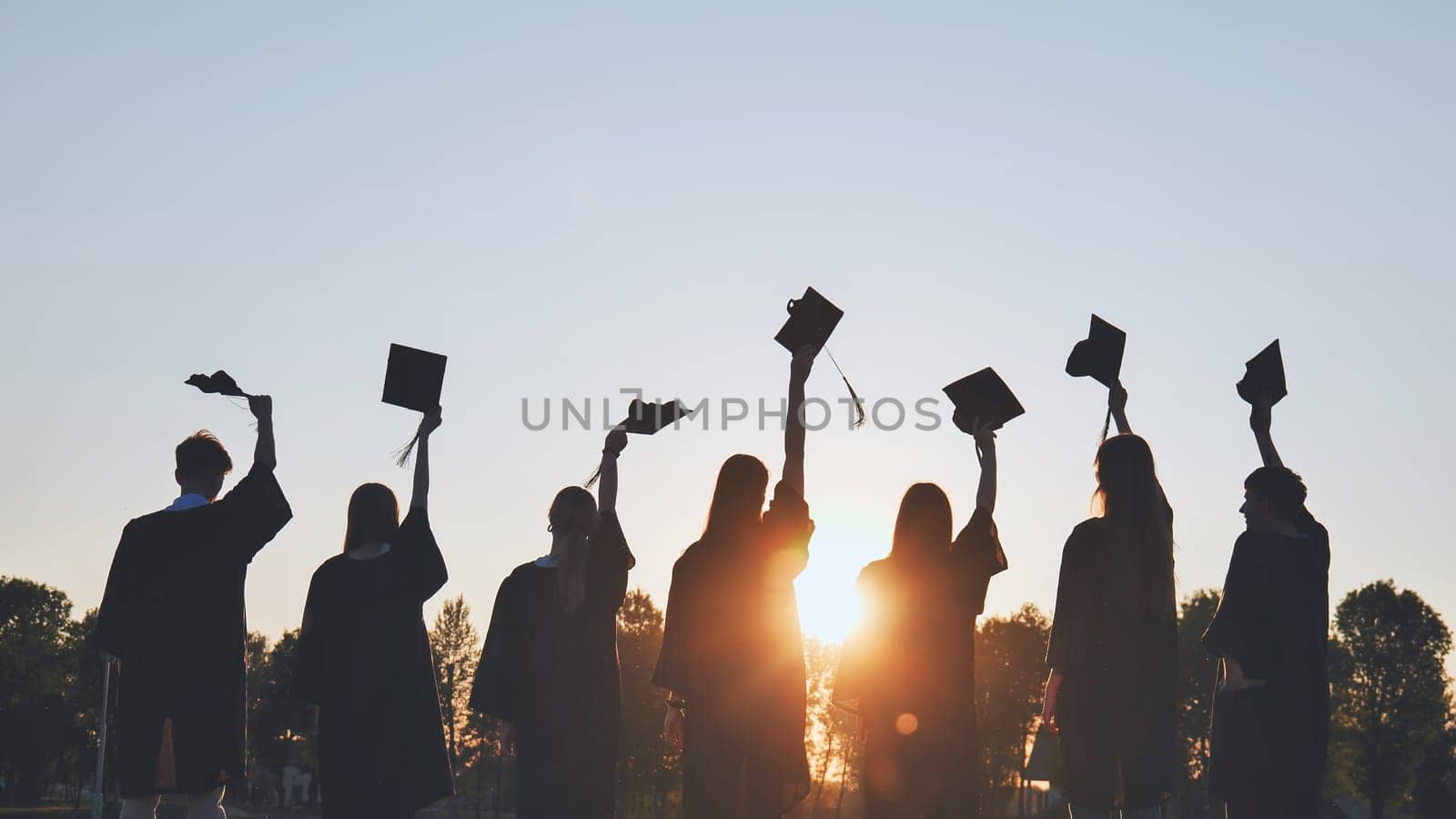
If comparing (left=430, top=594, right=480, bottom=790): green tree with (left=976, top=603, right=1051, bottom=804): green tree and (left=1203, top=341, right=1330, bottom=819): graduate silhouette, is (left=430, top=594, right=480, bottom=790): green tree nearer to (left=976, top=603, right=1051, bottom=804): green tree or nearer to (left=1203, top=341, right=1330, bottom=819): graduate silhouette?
(left=976, top=603, right=1051, bottom=804): green tree

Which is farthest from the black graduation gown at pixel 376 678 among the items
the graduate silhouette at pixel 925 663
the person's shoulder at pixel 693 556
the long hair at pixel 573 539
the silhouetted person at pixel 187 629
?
the graduate silhouette at pixel 925 663

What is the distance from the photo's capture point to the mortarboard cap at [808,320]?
937cm

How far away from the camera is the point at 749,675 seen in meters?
7.69

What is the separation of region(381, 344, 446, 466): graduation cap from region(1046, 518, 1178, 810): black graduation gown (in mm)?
4089

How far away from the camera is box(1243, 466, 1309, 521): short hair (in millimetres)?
8258

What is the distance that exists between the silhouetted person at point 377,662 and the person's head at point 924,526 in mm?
2695

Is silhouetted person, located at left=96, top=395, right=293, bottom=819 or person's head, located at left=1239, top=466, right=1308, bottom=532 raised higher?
person's head, located at left=1239, top=466, right=1308, bottom=532

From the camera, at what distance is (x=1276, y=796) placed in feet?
26.6

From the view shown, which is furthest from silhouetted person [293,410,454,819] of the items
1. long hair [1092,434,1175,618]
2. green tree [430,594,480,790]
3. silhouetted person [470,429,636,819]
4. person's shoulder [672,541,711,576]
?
green tree [430,594,480,790]

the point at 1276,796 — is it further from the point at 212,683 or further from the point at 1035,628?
the point at 1035,628

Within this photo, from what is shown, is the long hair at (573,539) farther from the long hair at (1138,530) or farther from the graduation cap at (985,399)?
the long hair at (1138,530)

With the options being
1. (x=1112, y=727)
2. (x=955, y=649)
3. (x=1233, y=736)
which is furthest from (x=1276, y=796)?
(x=955, y=649)

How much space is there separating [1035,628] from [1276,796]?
3374 inches

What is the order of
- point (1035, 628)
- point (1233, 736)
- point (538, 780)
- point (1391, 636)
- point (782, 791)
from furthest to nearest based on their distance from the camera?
point (1035, 628), point (1391, 636), point (538, 780), point (1233, 736), point (782, 791)
